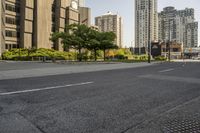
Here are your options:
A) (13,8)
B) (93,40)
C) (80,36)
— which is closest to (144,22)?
(13,8)

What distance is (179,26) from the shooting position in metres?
157

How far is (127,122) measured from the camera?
4.59m

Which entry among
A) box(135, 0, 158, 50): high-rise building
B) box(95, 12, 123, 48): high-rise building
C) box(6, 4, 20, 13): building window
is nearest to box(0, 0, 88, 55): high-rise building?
box(6, 4, 20, 13): building window

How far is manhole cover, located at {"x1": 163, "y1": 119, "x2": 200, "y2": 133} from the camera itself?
416cm

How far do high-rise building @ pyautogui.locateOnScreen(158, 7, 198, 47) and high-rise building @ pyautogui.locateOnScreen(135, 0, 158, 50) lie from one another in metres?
6.41

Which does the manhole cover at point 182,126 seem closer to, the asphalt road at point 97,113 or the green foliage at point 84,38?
the asphalt road at point 97,113

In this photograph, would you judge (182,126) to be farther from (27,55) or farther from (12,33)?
(12,33)

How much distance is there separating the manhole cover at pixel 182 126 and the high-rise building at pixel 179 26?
14044 centimetres

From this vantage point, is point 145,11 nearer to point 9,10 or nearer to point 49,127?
point 9,10

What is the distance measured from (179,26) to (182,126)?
161 metres

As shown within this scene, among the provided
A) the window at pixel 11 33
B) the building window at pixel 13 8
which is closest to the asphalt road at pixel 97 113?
the window at pixel 11 33

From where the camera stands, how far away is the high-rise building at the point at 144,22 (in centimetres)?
10954

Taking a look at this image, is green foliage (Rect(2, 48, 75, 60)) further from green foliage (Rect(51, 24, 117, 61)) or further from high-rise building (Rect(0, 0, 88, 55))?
green foliage (Rect(51, 24, 117, 61))

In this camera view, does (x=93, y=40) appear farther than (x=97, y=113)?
Yes
